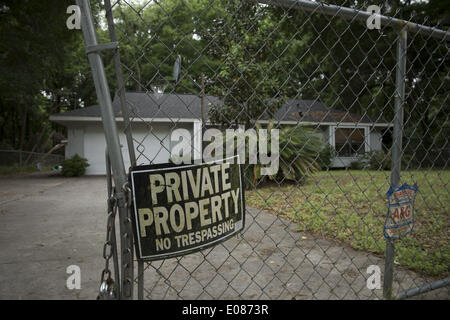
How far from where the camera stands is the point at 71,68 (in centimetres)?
2353

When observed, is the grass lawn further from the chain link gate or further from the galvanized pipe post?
the galvanized pipe post

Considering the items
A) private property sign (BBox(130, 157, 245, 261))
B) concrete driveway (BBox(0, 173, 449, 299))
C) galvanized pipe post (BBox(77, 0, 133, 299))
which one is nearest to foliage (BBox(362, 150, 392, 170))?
concrete driveway (BBox(0, 173, 449, 299))

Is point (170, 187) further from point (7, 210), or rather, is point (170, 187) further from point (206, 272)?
point (7, 210)

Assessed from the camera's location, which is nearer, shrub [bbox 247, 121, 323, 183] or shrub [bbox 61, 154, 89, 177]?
shrub [bbox 247, 121, 323, 183]

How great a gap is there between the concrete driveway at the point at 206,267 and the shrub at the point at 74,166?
9.09 m

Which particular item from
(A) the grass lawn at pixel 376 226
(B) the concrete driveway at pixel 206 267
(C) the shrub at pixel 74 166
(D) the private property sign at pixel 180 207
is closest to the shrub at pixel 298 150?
(A) the grass lawn at pixel 376 226

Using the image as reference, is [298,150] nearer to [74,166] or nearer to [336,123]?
[336,123]

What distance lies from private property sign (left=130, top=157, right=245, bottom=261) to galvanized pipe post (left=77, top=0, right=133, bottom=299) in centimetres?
4

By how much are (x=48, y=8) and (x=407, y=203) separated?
13.5 metres

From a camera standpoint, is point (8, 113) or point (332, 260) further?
point (8, 113)

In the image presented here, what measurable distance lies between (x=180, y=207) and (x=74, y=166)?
1340 centimetres

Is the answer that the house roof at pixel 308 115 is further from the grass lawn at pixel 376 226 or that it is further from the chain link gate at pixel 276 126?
the grass lawn at pixel 376 226

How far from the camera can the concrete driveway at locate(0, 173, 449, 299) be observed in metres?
2.09
